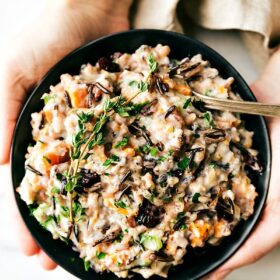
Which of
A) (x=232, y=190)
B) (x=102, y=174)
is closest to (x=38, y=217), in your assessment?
(x=102, y=174)

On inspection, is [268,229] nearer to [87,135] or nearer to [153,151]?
[153,151]

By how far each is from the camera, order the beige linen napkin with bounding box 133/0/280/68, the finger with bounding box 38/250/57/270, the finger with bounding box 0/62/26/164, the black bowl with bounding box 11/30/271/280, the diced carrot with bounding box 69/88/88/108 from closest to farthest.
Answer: the diced carrot with bounding box 69/88/88/108 < the black bowl with bounding box 11/30/271/280 < the finger with bounding box 0/62/26/164 < the finger with bounding box 38/250/57/270 < the beige linen napkin with bounding box 133/0/280/68

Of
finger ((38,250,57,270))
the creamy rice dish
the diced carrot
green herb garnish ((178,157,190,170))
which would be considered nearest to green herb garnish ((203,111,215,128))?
the creamy rice dish

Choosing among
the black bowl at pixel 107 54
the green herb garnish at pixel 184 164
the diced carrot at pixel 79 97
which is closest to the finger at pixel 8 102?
the black bowl at pixel 107 54

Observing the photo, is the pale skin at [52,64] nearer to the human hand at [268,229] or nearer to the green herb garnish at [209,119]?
the human hand at [268,229]

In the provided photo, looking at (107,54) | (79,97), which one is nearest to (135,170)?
(79,97)

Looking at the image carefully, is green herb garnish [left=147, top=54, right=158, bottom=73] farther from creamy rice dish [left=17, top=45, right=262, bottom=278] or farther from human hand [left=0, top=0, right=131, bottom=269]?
human hand [left=0, top=0, right=131, bottom=269]
